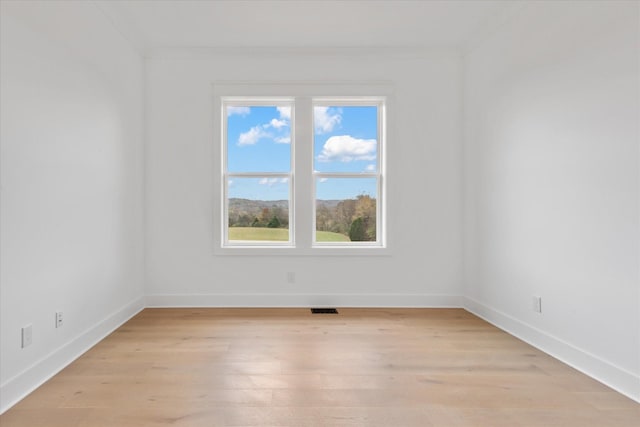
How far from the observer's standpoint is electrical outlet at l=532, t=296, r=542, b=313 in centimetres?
283

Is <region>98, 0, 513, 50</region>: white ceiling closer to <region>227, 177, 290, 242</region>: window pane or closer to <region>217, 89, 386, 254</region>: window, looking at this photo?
<region>217, 89, 386, 254</region>: window

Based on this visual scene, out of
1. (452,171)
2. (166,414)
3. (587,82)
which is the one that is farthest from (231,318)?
(587,82)

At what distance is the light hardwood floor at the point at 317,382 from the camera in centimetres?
188

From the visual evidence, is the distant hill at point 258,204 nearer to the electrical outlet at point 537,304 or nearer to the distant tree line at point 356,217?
the distant tree line at point 356,217

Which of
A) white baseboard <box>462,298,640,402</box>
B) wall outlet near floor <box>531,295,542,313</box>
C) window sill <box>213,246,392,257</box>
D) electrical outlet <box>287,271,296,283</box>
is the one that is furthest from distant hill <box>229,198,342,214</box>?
wall outlet near floor <box>531,295,542,313</box>

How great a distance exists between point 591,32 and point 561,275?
63.6 inches

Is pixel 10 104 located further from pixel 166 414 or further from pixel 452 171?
pixel 452 171

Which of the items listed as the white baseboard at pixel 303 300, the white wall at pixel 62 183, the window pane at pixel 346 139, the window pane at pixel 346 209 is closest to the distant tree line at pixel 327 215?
the window pane at pixel 346 209

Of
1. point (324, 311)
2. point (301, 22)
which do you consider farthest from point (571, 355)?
point (301, 22)

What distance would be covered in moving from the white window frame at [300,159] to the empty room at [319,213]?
25 mm

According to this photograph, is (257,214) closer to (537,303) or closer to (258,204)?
(258,204)

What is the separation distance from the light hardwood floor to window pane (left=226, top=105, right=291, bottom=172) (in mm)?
1790

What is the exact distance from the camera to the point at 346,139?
420 cm

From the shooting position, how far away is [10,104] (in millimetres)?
2021
